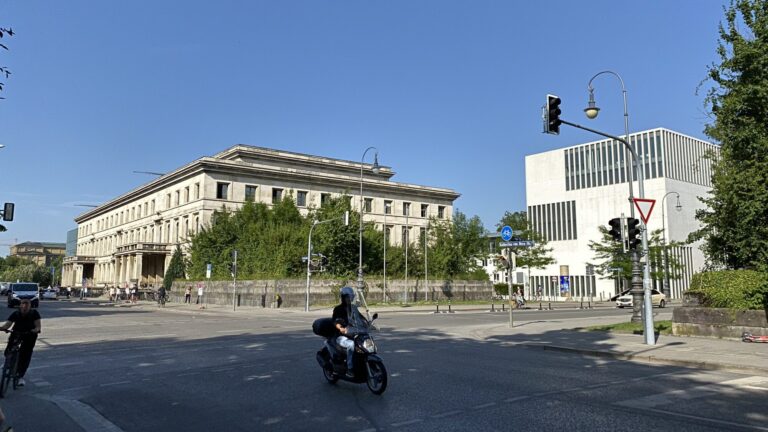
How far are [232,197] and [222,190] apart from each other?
1583mm

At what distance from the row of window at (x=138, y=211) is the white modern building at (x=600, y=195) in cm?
4842

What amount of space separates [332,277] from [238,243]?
12467 mm

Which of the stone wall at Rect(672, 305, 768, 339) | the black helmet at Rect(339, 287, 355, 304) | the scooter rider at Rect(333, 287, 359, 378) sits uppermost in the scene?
the black helmet at Rect(339, 287, 355, 304)

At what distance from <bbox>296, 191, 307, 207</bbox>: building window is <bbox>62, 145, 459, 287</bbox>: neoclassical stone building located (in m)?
0.14

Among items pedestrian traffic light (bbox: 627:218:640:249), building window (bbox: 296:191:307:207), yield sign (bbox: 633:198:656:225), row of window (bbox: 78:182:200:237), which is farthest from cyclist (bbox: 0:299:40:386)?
building window (bbox: 296:191:307:207)

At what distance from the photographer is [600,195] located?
75.6 metres

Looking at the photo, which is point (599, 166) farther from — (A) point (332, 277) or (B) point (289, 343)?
(B) point (289, 343)

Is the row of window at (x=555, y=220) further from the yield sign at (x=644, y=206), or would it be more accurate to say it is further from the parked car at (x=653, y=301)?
the yield sign at (x=644, y=206)

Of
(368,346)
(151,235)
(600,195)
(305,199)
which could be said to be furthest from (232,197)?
(368,346)

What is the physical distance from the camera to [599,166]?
76.6 m

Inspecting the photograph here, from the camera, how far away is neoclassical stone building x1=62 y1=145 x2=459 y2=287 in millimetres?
73750

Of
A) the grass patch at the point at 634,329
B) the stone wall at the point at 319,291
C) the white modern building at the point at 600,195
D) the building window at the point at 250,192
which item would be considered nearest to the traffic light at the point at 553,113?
the grass patch at the point at 634,329

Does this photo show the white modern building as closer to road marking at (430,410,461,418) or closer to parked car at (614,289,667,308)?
parked car at (614,289,667,308)

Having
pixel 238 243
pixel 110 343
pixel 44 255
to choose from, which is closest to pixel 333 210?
pixel 238 243
